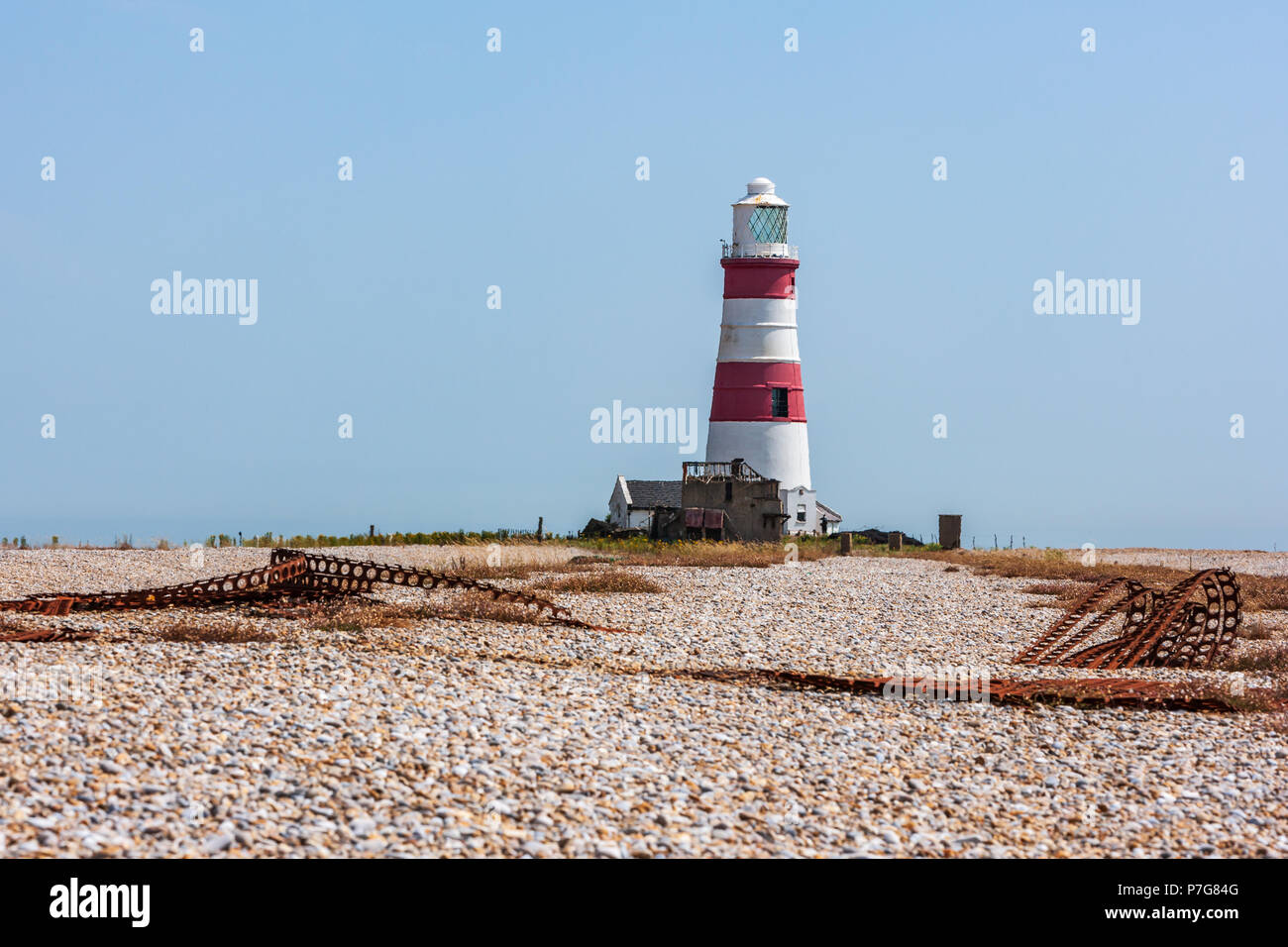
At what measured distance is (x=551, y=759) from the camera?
9.75 m

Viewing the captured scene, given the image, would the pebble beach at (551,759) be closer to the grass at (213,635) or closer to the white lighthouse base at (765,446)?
the grass at (213,635)

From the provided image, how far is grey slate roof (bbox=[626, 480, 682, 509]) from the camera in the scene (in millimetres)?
55281

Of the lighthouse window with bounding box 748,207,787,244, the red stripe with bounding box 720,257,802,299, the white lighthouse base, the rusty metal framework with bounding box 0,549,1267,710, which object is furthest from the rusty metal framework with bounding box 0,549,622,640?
the lighthouse window with bounding box 748,207,787,244

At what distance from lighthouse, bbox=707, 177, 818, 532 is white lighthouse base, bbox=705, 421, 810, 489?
0.04 metres

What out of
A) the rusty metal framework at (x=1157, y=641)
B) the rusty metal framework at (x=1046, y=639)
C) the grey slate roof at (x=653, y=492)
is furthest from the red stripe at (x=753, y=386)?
the rusty metal framework at (x=1157, y=641)

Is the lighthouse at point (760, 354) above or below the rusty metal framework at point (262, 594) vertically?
above

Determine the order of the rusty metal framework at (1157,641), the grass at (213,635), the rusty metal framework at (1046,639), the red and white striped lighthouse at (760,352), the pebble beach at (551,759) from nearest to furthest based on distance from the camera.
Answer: the pebble beach at (551,759), the rusty metal framework at (1046,639), the grass at (213,635), the rusty metal framework at (1157,641), the red and white striped lighthouse at (760,352)

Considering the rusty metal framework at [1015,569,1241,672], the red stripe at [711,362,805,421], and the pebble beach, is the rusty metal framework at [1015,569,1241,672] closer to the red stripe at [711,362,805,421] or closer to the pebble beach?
the pebble beach

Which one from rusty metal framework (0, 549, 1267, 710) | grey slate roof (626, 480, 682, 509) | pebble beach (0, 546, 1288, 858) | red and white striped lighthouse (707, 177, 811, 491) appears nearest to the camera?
pebble beach (0, 546, 1288, 858)

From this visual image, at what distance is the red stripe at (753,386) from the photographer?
48.0m

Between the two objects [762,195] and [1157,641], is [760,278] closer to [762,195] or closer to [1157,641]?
[762,195]

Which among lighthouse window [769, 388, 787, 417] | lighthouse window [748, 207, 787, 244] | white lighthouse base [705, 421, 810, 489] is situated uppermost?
lighthouse window [748, 207, 787, 244]

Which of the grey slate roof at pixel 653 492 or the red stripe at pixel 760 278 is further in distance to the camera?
the grey slate roof at pixel 653 492
